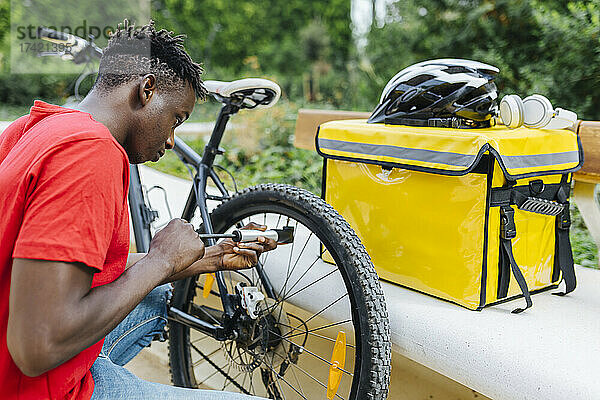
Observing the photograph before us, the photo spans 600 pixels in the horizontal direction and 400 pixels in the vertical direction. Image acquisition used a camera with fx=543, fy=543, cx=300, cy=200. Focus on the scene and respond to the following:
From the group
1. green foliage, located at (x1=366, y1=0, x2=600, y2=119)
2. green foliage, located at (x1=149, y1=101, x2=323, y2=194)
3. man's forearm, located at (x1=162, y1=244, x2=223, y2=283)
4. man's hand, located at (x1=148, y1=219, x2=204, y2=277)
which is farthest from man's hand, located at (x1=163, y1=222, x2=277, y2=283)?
green foliage, located at (x1=366, y1=0, x2=600, y2=119)

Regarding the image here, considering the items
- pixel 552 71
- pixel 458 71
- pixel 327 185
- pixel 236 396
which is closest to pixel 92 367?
pixel 236 396

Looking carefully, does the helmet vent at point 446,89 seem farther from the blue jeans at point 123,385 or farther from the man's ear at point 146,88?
the blue jeans at point 123,385

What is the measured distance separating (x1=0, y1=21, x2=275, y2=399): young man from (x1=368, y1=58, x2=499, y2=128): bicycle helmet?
2.41ft

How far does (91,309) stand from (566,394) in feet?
3.17

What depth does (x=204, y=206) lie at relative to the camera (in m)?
1.78

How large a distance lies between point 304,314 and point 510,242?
71 cm

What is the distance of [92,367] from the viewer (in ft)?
4.07

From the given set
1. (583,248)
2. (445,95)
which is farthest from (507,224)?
(583,248)

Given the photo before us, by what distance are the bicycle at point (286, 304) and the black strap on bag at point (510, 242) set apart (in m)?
0.37

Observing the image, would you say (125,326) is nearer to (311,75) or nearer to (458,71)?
(458,71)

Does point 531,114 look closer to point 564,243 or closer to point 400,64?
point 564,243

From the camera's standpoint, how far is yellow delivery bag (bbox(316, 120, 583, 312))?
1430 millimetres

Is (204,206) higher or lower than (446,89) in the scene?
lower

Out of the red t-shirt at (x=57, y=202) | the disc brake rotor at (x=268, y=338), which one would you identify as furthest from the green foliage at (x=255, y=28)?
the red t-shirt at (x=57, y=202)
